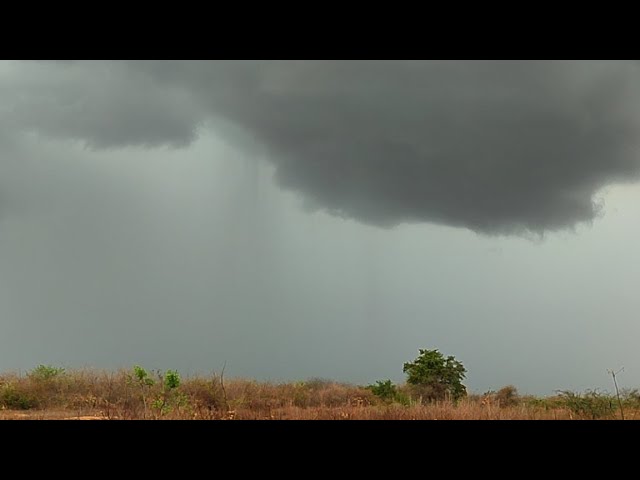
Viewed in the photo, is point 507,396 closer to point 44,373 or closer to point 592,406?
point 592,406

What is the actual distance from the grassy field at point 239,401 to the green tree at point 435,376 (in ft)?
0.52

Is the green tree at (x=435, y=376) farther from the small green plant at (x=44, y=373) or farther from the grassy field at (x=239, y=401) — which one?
the small green plant at (x=44, y=373)

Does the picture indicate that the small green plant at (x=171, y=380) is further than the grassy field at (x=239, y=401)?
Yes

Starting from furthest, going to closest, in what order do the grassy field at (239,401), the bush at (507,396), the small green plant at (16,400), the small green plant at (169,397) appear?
the bush at (507,396), the small green plant at (16,400), the small green plant at (169,397), the grassy field at (239,401)

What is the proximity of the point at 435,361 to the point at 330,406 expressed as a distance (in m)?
1.29

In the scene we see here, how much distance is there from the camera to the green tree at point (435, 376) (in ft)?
17.8

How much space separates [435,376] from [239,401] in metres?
2.01

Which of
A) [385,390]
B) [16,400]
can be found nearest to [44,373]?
[16,400]

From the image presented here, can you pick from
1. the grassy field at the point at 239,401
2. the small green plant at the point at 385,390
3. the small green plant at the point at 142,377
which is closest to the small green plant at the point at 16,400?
the grassy field at the point at 239,401

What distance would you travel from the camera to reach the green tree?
5438mm

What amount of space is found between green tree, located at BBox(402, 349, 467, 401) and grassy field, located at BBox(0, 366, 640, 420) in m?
0.16

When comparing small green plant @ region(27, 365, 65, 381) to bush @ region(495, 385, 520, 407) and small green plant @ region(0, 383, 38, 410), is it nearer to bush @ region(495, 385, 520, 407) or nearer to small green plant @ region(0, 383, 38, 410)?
small green plant @ region(0, 383, 38, 410)

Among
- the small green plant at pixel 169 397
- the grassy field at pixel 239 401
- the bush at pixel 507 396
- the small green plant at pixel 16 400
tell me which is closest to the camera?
the grassy field at pixel 239 401
